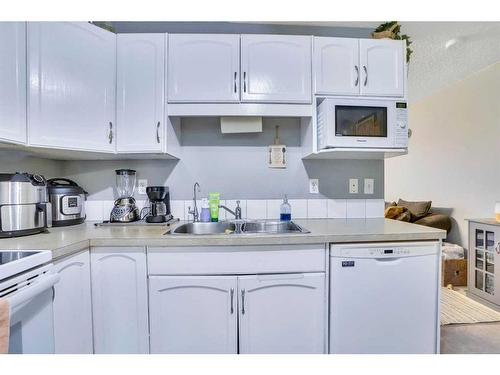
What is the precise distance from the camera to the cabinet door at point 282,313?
1.29 m

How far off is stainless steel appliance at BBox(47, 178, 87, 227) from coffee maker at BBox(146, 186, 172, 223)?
0.45 m

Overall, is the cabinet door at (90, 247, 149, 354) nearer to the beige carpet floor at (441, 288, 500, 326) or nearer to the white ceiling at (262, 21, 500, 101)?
the white ceiling at (262, 21, 500, 101)

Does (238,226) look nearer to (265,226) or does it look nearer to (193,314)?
(265,226)

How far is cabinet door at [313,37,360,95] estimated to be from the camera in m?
1.60

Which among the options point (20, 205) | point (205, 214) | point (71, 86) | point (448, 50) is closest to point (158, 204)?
point (205, 214)

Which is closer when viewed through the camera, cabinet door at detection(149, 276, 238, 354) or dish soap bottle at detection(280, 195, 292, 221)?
cabinet door at detection(149, 276, 238, 354)

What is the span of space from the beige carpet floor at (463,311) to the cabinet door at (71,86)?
2.92 meters

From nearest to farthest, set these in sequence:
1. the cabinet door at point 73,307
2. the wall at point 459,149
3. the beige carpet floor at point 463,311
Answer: the cabinet door at point 73,307 → the beige carpet floor at point 463,311 → the wall at point 459,149

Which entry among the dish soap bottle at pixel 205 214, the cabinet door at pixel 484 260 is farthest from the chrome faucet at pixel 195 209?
the cabinet door at pixel 484 260

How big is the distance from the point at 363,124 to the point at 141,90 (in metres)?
1.40

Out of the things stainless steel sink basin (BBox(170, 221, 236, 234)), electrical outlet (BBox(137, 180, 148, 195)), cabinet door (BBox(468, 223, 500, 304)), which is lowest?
cabinet door (BBox(468, 223, 500, 304))

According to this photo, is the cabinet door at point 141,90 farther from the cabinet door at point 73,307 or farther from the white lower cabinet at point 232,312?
the white lower cabinet at point 232,312

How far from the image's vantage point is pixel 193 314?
1275 mm

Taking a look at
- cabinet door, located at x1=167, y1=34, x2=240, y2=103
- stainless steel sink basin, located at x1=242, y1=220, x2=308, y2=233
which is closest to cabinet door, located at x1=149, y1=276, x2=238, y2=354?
stainless steel sink basin, located at x1=242, y1=220, x2=308, y2=233
